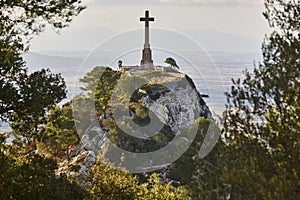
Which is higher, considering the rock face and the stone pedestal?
the stone pedestal

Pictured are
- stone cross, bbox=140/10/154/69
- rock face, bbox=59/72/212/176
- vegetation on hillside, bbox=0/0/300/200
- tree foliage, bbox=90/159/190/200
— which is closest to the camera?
vegetation on hillside, bbox=0/0/300/200

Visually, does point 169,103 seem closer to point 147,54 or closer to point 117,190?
point 147,54

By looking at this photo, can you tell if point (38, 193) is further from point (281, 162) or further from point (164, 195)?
point (164, 195)

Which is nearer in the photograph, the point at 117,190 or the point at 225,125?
the point at 225,125

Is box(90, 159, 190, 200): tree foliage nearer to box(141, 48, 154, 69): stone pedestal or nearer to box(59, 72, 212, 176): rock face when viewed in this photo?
box(59, 72, 212, 176): rock face

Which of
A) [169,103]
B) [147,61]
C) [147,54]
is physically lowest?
[169,103]

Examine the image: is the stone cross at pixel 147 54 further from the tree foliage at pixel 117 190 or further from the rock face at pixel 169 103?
the tree foliage at pixel 117 190

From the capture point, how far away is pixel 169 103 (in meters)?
48.2

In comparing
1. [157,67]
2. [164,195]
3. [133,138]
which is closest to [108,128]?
[133,138]

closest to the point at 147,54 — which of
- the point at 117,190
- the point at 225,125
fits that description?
the point at 117,190

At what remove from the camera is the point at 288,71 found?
8.55m

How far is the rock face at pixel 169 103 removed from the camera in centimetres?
4325

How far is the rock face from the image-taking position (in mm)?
Answer: 43250

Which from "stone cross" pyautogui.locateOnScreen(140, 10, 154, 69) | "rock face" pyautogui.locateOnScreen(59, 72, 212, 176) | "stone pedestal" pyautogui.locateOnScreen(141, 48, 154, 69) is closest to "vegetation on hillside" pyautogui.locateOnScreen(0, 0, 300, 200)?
"rock face" pyautogui.locateOnScreen(59, 72, 212, 176)
